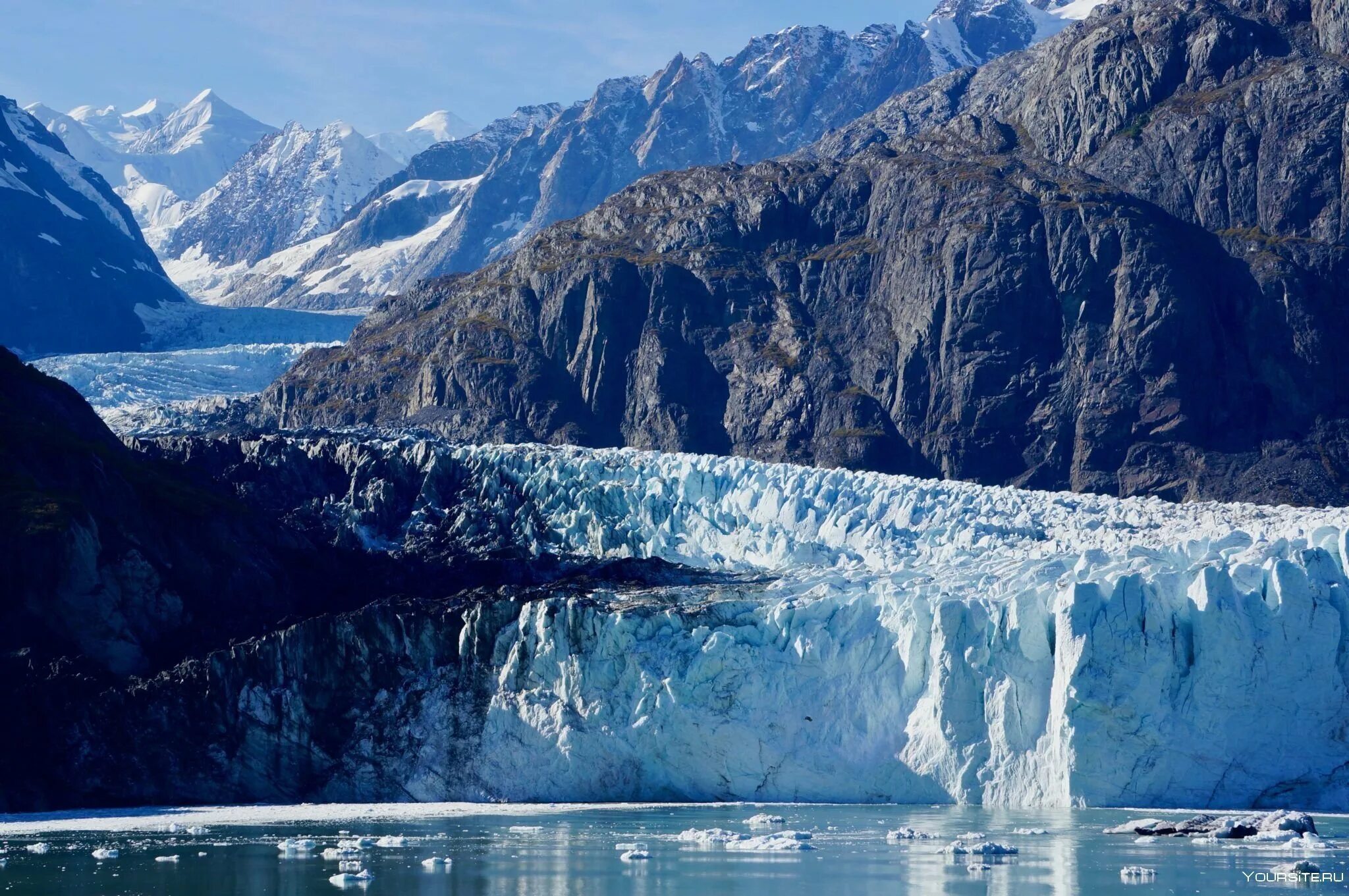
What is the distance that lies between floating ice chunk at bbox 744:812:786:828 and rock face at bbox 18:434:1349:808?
679 centimetres

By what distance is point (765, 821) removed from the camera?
69625 millimetres

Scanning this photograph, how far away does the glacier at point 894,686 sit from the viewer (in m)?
73.9

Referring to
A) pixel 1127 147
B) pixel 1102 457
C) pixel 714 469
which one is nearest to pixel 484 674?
pixel 714 469

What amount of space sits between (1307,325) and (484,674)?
97629 millimetres

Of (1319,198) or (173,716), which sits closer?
(173,716)

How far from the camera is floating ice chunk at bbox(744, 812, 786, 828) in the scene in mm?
69250

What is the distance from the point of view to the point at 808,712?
7775 cm

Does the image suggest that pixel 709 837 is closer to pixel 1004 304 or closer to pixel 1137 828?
pixel 1137 828

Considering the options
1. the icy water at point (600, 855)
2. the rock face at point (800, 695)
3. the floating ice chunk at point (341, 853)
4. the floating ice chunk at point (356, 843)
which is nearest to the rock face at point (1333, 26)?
the rock face at point (800, 695)

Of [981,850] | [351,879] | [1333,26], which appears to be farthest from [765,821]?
[1333,26]

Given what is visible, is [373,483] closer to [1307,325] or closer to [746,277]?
[746,277]

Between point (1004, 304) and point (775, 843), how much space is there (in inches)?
4136

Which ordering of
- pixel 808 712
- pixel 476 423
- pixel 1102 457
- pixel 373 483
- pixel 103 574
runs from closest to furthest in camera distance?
pixel 808 712
pixel 103 574
pixel 373 483
pixel 1102 457
pixel 476 423

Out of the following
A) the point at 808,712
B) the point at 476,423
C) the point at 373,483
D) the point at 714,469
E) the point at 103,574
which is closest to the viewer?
the point at 808,712
